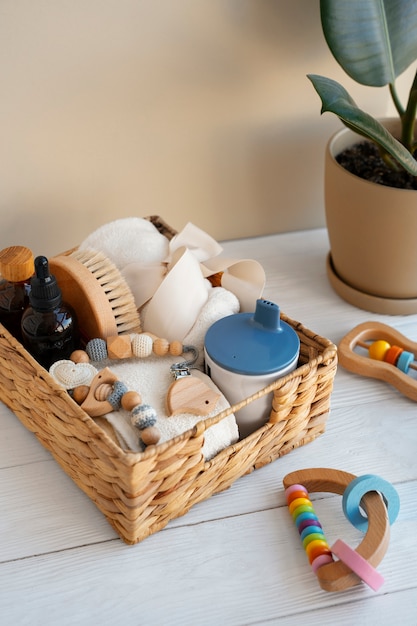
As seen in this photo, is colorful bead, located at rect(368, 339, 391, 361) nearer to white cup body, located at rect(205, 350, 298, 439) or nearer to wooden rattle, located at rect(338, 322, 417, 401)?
wooden rattle, located at rect(338, 322, 417, 401)

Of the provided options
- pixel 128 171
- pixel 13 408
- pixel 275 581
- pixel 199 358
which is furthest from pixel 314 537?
pixel 128 171

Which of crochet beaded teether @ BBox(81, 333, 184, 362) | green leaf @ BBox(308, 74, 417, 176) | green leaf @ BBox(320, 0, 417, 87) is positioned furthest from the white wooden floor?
green leaf @ BBox(320, 0, 417, 87)

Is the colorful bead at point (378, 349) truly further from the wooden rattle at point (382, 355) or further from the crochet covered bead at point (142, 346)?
the crochet covered bead at point (142, 346)

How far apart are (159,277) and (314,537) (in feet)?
0.97

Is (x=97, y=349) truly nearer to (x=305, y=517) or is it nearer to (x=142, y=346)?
(x=142, y=346)

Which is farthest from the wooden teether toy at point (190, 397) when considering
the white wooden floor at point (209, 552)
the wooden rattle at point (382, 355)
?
the wooden rattle at point (382, 355)

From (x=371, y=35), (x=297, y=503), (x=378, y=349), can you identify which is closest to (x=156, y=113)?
(x=371, y=35)

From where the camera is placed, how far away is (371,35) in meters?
0.79

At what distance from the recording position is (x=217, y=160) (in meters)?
0.94

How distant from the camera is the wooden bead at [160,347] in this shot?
687mm

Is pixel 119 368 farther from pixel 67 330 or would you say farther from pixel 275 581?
pixel 275 581

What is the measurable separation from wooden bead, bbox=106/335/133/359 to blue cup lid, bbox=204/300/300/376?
71mm

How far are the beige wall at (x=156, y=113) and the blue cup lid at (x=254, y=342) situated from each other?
30 centimetres

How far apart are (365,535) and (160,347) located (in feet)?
0.79
